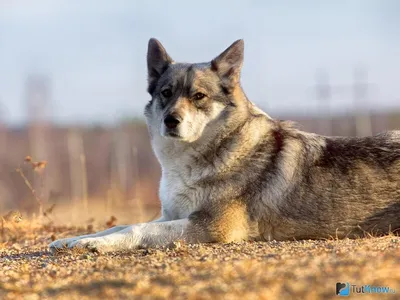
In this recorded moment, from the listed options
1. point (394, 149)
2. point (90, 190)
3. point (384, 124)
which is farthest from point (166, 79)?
point (384, 124)

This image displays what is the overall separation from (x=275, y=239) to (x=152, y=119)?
1624 mm

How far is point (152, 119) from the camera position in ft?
21.2

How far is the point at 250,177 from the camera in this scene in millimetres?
6020

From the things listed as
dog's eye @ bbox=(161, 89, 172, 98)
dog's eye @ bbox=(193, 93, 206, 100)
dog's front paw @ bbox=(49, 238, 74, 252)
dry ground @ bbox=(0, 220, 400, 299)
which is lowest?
dog's front paw @ bbox=(49, 238, 74, 252)

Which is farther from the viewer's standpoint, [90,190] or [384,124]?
[384,124]

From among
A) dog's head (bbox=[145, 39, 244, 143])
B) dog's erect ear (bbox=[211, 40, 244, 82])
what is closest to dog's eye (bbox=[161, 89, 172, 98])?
dog's head (bbox=[145, 39, 244, 143])

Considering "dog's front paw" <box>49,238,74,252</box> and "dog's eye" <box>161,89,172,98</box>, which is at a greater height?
"dog's eye" <box>161,89,172,98</box>

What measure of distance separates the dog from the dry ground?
Result: 42 centimetres

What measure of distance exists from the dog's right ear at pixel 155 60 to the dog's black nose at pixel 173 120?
875 mm

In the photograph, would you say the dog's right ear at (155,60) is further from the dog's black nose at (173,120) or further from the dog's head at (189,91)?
the dog's black nose at (173,120)

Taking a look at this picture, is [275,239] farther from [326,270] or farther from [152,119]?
[326,270]

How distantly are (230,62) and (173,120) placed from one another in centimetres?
101

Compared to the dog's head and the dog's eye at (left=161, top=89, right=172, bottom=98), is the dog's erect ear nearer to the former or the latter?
the dog's head

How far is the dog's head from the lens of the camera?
604cm
